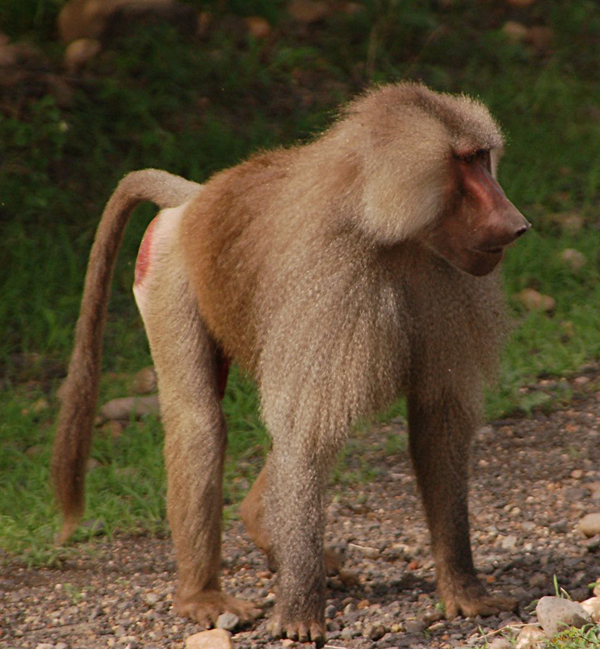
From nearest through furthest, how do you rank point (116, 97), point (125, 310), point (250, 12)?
point (125, 310)
point (116, 97)
point (250, 12)

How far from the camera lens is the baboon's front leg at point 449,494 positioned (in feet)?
9.66

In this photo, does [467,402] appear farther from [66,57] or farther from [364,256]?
[66,57]

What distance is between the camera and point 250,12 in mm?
6602

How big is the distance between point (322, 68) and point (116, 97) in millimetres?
1341

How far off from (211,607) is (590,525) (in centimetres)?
112

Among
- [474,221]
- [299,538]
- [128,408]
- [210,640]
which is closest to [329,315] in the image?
[474,221]

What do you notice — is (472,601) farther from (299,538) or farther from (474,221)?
(474,221)

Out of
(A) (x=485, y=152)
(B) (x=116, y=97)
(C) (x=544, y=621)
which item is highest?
(B) (x=116, y=97)

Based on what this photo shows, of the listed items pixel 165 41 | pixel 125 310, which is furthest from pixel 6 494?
pixel 165 41

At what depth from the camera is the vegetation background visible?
4.30 meters

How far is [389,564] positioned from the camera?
134 inches

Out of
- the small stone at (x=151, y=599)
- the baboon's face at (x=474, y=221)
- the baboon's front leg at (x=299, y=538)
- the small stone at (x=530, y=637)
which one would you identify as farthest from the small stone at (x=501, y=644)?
the small stone at (x=151, y=599)

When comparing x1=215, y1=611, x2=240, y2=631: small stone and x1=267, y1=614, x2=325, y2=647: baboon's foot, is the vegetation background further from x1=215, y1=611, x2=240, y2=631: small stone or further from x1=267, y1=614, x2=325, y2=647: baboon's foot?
x1=267, y1=614, x2=325, y2=647: baboon's foot

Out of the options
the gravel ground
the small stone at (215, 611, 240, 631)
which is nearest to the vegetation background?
the gravel ground
